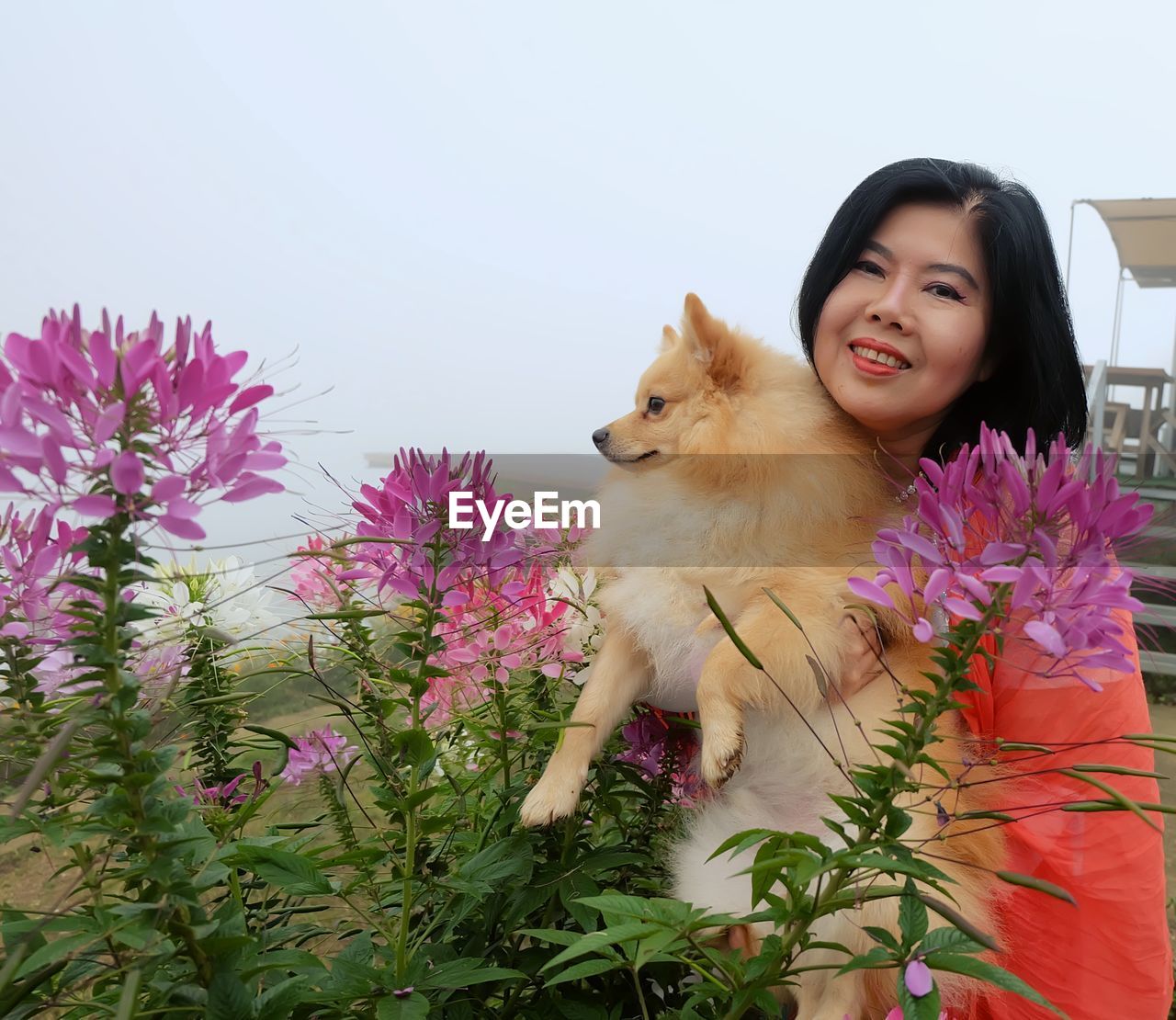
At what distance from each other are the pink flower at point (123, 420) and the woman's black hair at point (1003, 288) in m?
1.07

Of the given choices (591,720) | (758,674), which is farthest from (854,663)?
(591,720)

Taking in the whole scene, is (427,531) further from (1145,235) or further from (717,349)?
(1145,235)

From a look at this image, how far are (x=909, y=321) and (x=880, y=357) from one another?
0.22 ft

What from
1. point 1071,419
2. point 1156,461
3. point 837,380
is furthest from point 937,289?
point 1156,461

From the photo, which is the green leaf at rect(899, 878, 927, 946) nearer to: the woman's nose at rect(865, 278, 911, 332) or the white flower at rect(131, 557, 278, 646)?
the white flower at rect(131, 557, 278, 646)

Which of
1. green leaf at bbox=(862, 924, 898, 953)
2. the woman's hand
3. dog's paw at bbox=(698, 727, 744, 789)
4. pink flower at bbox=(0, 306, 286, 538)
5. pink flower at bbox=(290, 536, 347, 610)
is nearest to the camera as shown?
pink flower at bbox=(0, 306, 286, 538)

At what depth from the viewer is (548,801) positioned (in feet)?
3.00

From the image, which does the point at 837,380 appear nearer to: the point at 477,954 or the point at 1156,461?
the point at 477,954

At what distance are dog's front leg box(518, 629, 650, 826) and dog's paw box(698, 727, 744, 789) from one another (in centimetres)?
15

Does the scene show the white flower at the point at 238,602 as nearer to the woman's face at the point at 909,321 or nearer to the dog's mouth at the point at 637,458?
the dog's mouth at the point at 637,458

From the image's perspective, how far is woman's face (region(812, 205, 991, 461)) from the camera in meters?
1.16

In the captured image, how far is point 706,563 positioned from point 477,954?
2.08ft

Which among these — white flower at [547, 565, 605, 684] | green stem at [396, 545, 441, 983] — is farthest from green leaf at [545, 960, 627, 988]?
white flower at [547, 565, 605, 684]

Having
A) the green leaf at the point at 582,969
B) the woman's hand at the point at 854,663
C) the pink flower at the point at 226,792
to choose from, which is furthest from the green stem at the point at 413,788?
the woman's hand at the point at 854,663
